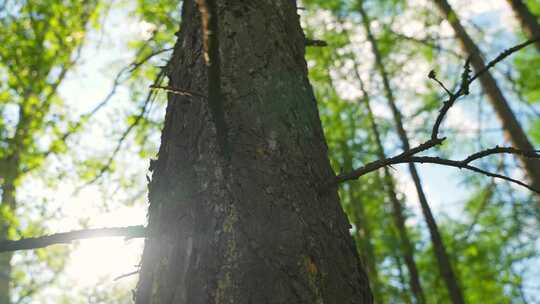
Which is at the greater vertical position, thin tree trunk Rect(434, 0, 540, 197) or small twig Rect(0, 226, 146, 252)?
thin tree trunk Rect(434, 0, 540, 197)

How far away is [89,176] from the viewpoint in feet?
16.4

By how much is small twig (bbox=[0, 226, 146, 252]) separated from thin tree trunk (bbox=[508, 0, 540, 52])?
606 centimetres

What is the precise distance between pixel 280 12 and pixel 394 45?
611cm

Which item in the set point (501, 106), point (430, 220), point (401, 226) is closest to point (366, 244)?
point (401, 226)

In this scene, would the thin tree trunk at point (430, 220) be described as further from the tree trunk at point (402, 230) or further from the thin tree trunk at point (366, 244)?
the thin tree trunk at point (366, 244)

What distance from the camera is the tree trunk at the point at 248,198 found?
92 centimetres

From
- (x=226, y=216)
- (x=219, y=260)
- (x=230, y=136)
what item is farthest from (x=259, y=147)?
(x=219, y=260)

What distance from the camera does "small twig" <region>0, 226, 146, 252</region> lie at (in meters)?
1.08

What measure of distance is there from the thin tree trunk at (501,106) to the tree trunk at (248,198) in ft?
16.1

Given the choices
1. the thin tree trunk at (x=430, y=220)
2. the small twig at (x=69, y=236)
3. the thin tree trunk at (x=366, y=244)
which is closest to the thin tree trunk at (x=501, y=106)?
the thin tree trunk at (x=430, y=220)

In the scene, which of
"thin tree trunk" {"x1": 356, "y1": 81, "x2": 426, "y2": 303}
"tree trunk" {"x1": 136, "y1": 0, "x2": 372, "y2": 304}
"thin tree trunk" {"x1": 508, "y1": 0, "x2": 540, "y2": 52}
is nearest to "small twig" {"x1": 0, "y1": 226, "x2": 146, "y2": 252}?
"tree trunk" {"x1": 136, "y1": 0, "x2": 372, "y2": 304}

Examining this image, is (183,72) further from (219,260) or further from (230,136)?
(219,260)

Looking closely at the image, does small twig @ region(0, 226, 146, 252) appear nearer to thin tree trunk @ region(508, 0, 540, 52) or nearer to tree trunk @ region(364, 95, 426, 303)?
tree trunk @ region(364, 95, 426, 303)

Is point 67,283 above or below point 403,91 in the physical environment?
below
